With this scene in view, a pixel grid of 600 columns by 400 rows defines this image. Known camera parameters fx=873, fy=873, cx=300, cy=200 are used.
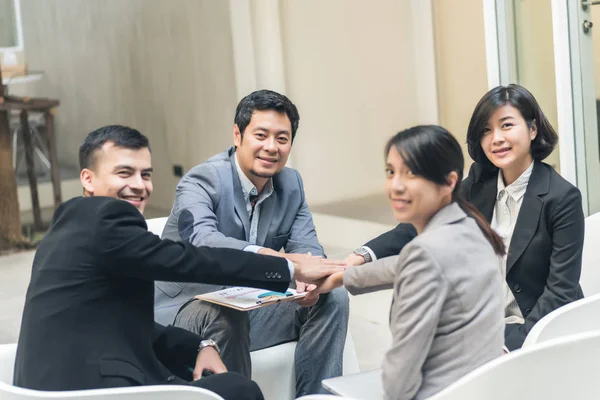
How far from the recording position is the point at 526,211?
2.64 m

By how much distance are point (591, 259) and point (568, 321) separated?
3.45 feet

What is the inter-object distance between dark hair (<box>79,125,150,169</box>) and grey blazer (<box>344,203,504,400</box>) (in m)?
0.92

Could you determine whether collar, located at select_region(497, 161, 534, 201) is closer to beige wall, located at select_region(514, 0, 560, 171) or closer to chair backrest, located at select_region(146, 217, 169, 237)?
chair backrest, located at select_region(146, 217, 169, 237)

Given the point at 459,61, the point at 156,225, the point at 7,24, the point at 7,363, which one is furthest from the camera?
the point at 7,24

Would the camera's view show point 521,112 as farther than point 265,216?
No

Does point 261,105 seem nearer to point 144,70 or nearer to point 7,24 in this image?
point 7,24

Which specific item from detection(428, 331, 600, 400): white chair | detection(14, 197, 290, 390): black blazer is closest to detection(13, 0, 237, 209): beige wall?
detection(14, 197, 290, 390): black blazer

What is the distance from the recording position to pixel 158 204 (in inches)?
310

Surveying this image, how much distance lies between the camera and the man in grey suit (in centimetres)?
270

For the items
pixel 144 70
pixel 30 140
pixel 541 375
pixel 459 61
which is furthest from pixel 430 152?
pixel 144 70

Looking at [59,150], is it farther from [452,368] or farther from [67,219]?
[452,368]

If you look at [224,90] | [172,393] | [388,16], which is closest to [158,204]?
[224,90]

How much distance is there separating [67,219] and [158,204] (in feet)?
19.2

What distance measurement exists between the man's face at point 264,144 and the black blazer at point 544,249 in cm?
46
